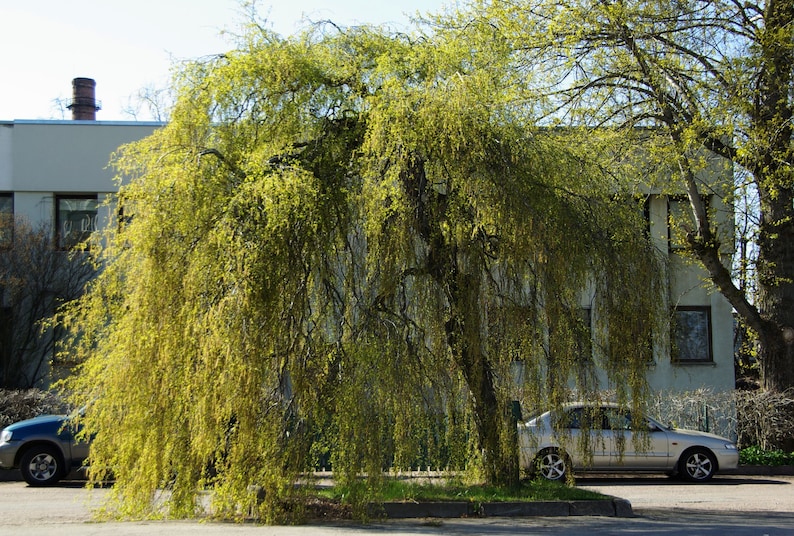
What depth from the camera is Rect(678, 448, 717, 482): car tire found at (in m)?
18.0

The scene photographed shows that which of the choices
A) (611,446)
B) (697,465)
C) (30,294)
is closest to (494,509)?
(611,446)

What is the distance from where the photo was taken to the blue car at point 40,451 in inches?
661

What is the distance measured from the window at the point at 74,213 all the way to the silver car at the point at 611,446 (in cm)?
1532

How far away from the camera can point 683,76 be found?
59.1 feet

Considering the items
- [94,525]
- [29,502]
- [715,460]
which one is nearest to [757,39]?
[715,460]

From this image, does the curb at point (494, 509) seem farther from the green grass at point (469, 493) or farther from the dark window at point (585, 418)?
the dark window at point (585, 418)

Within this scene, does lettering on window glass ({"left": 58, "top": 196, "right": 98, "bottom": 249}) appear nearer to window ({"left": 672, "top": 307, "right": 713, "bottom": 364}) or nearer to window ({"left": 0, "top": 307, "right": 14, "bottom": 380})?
window ({"left": 0, "top": 307, "right": 14, "bottom": 380})

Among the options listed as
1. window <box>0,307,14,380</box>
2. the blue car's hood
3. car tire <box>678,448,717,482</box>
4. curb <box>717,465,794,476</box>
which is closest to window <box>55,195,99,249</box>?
window <box>0,307,14,380</box>

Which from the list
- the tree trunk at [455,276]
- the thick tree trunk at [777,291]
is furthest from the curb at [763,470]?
the tree trunk at [455,276]

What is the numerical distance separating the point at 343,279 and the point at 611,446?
7.63 meters

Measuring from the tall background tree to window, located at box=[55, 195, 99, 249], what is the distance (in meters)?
13.1

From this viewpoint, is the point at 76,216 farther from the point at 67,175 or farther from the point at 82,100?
the point at 82,100

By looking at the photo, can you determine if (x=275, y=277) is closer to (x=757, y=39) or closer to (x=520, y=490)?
(x=520, y=490)

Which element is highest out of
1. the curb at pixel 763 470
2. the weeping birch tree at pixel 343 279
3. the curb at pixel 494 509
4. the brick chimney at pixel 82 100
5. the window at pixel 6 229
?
the brick chimney at pixel 82 100
